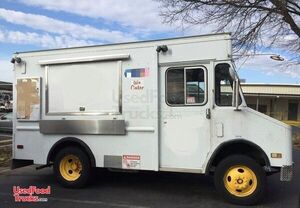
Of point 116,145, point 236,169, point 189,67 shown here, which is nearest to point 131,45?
point 189,67

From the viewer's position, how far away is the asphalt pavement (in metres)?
8.26

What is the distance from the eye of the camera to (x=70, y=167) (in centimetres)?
984

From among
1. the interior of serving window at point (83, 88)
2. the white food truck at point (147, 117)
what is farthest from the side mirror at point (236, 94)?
the interior of serving window at point (83, 88)

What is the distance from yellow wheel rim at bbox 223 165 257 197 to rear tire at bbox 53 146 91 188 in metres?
2.99

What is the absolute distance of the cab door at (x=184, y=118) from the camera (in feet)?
27.9

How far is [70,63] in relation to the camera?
9.78m

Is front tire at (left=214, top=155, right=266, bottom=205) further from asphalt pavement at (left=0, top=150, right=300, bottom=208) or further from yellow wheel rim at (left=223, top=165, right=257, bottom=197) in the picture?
asphalt pavement at (left=0, top=150, right=300, bottom=208)

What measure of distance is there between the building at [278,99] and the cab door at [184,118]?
3381 cm

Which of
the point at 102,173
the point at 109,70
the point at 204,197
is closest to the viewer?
the point at 204,197

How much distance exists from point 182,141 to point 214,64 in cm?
154

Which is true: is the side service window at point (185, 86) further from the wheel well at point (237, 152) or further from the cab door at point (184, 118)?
the wheel well at point (237, 152)

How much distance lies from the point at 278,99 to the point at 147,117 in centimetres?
3834

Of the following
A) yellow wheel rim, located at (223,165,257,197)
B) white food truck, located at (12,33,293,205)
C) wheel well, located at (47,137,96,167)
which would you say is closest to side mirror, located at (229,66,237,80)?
white food truck, located at (12,33,293,205)

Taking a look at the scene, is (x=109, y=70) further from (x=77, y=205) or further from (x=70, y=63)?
(x=77, y=205)
